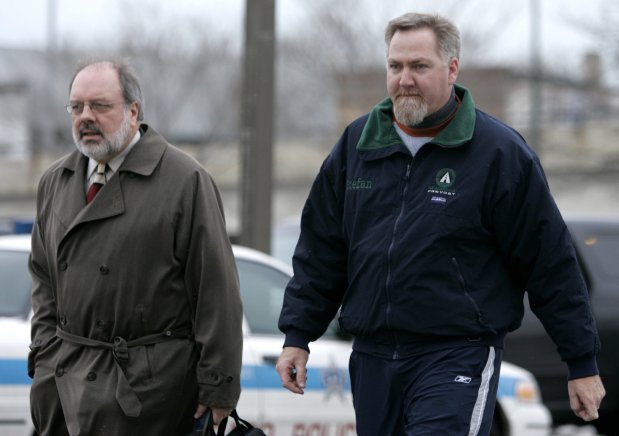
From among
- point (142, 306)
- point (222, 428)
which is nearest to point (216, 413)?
point (222, 428)

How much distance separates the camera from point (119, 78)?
469 cm

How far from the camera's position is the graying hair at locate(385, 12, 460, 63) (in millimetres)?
4473

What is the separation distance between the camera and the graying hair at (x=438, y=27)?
4.47 m

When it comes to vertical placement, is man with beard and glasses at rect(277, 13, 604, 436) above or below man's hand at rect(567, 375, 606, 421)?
above

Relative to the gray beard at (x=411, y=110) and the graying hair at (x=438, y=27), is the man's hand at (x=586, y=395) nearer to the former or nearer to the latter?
the gray beard at (x=411, y=110)

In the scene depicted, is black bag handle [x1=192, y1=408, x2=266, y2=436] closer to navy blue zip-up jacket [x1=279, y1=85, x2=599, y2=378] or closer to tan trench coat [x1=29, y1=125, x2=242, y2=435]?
tan trench coat [x1=29, y1=125, x2=242, y2=435]

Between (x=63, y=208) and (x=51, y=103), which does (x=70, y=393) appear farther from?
(x=51, y=103)

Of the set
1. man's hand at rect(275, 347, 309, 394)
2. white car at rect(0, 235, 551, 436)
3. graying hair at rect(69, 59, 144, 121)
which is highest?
graying hair at rect(69, 59, 144, 121)

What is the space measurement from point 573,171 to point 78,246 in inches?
1157

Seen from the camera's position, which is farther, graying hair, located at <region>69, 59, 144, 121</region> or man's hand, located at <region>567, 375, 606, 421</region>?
graying hair, located at <region>69, 59, 144, 121</region>

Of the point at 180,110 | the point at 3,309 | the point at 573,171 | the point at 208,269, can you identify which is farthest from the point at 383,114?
the point at 180,110

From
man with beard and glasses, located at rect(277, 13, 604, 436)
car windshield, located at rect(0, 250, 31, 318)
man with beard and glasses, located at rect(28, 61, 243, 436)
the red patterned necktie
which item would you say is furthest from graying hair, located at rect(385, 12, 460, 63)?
car windshield, located at rect(0, 250, 31, 318)

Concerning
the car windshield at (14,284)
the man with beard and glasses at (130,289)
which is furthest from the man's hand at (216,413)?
the car windshield at (14,284)

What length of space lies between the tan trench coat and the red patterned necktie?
0.03 meters
